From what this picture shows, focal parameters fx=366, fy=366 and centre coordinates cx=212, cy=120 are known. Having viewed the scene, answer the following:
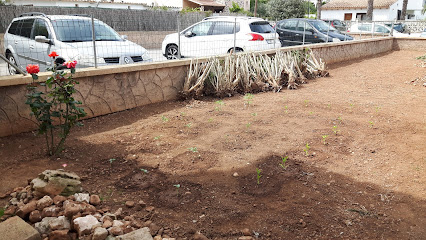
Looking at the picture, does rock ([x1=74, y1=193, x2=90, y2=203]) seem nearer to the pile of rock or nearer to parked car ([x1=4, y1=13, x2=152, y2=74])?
the pile of rock

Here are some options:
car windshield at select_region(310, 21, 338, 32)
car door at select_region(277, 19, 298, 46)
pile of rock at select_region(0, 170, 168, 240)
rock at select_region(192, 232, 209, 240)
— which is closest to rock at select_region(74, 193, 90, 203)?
pile of rock at select_region(0, 170, 168, 240)

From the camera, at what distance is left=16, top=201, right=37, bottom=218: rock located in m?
3.27

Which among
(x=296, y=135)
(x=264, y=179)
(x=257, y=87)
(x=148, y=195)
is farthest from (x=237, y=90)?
(x=148, y=195)

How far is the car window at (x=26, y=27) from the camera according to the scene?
854cm

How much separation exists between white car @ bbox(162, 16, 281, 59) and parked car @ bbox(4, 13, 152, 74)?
2.29 m

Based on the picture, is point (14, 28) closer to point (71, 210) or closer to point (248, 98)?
point (248, 98)

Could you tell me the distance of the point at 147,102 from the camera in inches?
288

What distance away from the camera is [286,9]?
37406 millimetres

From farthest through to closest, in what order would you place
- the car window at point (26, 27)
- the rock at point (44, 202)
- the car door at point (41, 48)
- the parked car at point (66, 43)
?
the car window at point (26, 27)
the parked car at point (66, 43)
the car door at point (41, 48)
the rock at point (44, 202)

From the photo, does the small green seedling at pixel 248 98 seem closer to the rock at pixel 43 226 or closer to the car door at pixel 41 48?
the car door at pixel 41 48

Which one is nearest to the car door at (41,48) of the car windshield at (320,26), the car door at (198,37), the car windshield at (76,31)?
the car windshield at (76,31)

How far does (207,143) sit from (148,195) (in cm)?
170

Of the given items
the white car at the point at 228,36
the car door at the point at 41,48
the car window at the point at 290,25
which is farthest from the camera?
the car window at the point at 290,25

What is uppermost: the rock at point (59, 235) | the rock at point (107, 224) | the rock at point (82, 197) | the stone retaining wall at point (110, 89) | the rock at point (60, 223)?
the stone retaining wall at point (110, 89)
